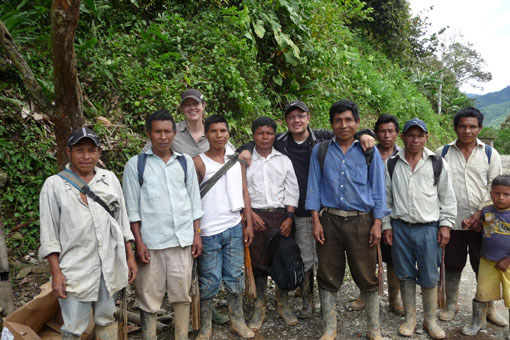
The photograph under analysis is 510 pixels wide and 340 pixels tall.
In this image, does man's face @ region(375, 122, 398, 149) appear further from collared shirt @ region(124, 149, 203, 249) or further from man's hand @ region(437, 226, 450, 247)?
collared shirt @ region(124, 149, 203, 249)

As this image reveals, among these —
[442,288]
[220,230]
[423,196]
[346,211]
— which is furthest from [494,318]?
[220,230]

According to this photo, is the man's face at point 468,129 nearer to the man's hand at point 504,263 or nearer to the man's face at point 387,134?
the man's face at point 387,134

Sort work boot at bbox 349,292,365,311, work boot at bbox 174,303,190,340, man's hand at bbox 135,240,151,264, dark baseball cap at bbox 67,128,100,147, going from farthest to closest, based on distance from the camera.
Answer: work boot at bbox 349,292,365,311, work boot at bbox 174,303,190,340, man's hand at bbox 135,240,151,264, dark baseball cap at bbox 67,128,100,147

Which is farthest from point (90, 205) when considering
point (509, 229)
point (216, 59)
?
point (216, 59)

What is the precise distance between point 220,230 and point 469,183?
266cm

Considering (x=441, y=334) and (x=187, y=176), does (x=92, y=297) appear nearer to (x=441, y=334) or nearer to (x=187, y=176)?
(x=187, y=176)

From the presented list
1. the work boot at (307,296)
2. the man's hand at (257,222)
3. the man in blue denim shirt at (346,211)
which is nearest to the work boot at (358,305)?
the work boot at (307,296)

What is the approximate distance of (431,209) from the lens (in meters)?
3.57

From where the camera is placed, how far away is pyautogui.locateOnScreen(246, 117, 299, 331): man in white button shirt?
147 inches

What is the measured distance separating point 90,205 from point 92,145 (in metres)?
0.47

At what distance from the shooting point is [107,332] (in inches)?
117

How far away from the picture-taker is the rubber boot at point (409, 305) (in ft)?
12.1

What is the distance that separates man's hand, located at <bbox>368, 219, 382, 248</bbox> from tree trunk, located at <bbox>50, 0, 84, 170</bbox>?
2895 mm

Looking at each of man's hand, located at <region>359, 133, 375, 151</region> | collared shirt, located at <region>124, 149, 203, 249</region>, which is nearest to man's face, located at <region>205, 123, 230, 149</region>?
collared shirt, located at <region>124, 149, 203, 249</region>
